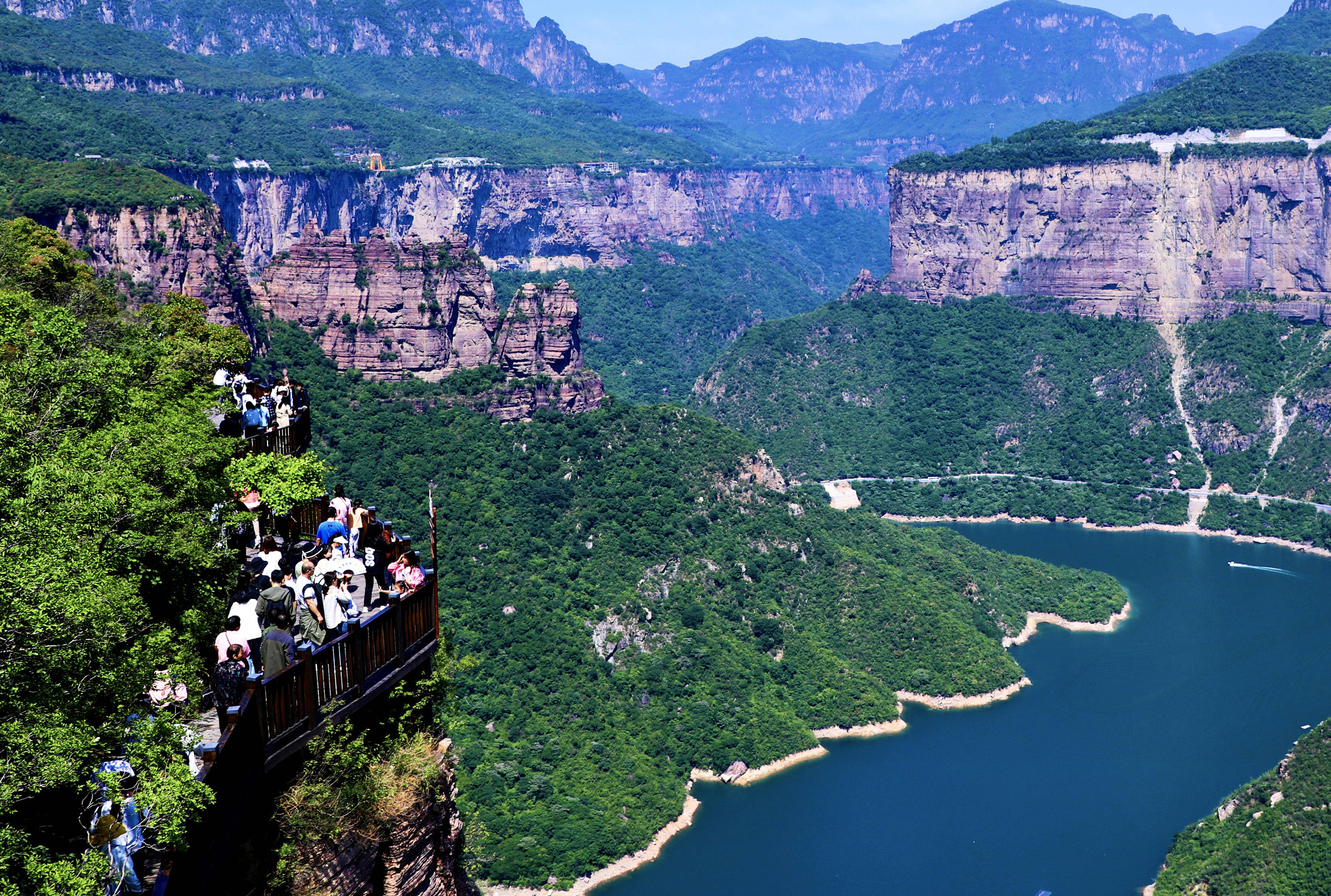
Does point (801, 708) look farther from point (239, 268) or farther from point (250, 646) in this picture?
point (250, 646)

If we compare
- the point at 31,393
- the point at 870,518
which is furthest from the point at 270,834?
the point at 870,518

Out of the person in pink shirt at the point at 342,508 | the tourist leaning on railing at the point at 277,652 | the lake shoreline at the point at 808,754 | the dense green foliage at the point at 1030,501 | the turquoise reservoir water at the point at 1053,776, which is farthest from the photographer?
the dense green foliage at the point at 1030,501

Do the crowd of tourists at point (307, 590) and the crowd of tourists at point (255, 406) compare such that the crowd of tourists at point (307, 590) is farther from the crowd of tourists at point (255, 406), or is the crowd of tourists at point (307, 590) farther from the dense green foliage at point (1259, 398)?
the dense green foliage at point (1259, 398)

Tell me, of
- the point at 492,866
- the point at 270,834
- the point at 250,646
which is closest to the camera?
the point at 270,834

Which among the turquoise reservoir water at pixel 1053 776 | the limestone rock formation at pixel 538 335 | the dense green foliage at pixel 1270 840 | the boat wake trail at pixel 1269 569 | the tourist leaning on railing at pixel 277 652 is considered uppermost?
the tourist leaning on railing at pixel 277 652

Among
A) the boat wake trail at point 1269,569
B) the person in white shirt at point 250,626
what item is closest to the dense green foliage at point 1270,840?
the person in white shirt at point 250,626
